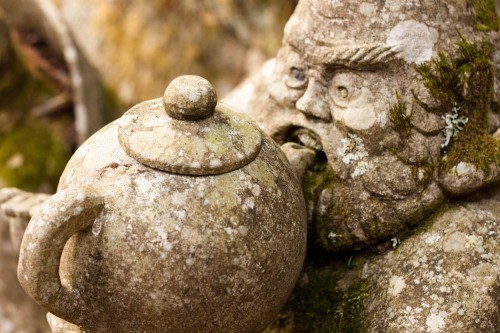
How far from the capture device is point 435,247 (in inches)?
93.6

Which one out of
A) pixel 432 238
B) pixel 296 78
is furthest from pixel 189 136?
pixel 432 238

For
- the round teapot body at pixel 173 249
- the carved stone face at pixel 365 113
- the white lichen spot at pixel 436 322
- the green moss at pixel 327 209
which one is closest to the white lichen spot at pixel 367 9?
the carved stone face at pixel 365 113

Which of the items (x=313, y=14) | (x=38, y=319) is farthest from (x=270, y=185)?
(x=38, y=319)

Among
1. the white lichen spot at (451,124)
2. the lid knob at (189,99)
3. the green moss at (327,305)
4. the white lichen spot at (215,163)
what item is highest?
the lid knob at (189,99)

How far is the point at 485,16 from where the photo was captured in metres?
2.53

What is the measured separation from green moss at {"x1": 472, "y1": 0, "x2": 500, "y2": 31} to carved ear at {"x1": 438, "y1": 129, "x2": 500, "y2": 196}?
546 mm

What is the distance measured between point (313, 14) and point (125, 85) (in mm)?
4068

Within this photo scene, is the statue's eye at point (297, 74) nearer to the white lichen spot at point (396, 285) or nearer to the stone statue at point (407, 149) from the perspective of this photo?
the stone statue at point (407, 149)

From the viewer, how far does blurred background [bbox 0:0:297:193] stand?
196 inches

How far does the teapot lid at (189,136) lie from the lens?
202cm

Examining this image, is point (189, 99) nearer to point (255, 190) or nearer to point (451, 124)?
point (255, 190)

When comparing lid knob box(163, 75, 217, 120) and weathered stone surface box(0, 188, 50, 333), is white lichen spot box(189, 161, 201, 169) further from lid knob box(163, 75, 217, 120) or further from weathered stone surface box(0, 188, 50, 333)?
weathered stone surface box(0, 188, 50, 333)

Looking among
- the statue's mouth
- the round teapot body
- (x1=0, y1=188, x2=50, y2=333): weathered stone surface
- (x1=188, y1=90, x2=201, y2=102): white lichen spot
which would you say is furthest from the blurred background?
(x1=188, y1=90, x2=201, y2=102): white lichen spot

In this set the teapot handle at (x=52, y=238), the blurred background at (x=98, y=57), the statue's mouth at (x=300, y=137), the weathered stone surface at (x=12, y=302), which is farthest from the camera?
the blurred background at (x=98, y=57)
